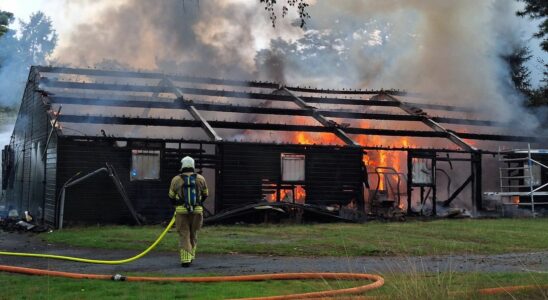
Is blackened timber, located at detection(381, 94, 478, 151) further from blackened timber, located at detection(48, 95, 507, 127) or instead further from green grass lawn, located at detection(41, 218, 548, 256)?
green grass lawn, located at detection(41, 218, 548, 256)

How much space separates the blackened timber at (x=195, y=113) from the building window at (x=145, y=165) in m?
1.88

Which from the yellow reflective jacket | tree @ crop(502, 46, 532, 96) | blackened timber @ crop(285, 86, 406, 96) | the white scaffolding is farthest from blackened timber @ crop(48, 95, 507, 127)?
the yellow reflective jacket

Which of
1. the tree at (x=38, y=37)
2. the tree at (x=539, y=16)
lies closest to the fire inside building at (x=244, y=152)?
the tree at (x=539, y=16)

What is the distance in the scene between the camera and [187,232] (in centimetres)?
879

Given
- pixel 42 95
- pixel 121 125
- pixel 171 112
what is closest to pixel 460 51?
pixel 171 112

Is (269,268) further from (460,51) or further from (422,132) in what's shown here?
(460,51)

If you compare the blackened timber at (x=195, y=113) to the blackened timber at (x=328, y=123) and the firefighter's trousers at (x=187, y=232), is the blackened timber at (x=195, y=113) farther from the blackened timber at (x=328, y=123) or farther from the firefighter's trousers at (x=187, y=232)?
the firefighter's trousers at (x=187, y=232)

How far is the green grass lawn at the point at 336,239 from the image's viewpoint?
10.5 meters

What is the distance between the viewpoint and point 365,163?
21125 mm

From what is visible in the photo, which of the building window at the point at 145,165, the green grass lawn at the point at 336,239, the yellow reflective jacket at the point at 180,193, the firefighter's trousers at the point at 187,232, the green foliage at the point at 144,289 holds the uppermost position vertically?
the building window at the point at 145,165

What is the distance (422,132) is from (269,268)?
14.9 m

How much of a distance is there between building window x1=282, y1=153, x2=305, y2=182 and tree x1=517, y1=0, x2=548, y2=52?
15.3 meters

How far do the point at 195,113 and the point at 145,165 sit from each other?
313cm

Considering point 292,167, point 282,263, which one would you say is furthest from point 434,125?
point 282,263
